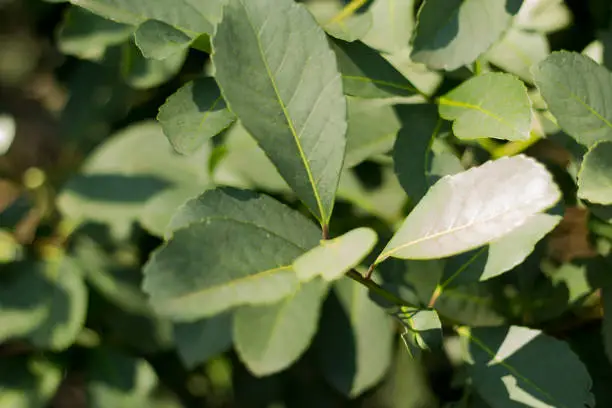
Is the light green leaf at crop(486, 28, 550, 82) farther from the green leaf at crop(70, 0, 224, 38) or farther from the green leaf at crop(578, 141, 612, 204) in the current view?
the green leaf at crop(70, 0, 224, 38)

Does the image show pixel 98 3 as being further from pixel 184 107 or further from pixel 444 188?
pixel 444 188

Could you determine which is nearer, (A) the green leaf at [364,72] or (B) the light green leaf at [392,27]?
(A) the green leaf at [364,72]

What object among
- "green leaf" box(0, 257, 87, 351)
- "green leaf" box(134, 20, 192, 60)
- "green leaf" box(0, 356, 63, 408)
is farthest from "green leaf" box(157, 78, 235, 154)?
"green leaf" box(0, 356, 63, 408)

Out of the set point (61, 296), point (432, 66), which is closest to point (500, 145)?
point (432, 66)

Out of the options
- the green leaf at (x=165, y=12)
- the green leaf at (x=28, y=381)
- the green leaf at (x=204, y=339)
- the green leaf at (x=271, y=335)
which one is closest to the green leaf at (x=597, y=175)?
the green leaf at (x=165, y=12)

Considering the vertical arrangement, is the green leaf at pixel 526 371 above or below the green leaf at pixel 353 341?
above

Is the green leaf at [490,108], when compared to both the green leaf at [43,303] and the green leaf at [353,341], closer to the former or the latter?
the green leaf at [353,341]
